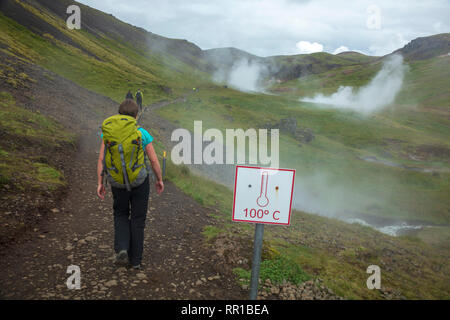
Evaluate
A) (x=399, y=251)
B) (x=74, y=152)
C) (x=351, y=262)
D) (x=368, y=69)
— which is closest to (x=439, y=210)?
(x=399, y=251)

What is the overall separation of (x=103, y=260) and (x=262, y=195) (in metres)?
3.88

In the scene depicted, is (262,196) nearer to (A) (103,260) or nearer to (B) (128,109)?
(B) (128,109)

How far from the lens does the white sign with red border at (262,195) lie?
13.7ft

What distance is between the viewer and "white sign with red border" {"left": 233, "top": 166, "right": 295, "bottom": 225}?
4172 mm

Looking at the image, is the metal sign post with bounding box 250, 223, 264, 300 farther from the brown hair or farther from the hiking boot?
the brown hair

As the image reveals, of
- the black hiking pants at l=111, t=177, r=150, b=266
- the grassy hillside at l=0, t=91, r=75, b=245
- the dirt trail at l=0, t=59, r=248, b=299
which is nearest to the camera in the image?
the dirt trail at l=0, t=59, r=248, b=299

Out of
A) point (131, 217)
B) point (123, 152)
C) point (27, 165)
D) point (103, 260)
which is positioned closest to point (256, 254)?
point (131, 217)

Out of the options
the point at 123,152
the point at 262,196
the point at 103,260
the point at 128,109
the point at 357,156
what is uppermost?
the point at 128,109

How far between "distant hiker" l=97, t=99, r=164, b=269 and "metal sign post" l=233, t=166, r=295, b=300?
172 cm

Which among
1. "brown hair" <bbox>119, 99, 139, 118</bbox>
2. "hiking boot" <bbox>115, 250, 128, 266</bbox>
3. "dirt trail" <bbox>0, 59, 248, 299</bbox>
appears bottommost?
"dirt trail" <bbox>0, 59, 248, 299</bbox>

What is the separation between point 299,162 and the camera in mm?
41906

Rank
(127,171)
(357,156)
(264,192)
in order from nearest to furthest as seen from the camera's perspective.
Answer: (264,192), (127,171), (357,156)

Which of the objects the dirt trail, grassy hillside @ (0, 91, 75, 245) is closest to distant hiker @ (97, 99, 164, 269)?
the dirt trail

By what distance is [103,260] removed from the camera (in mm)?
5914
